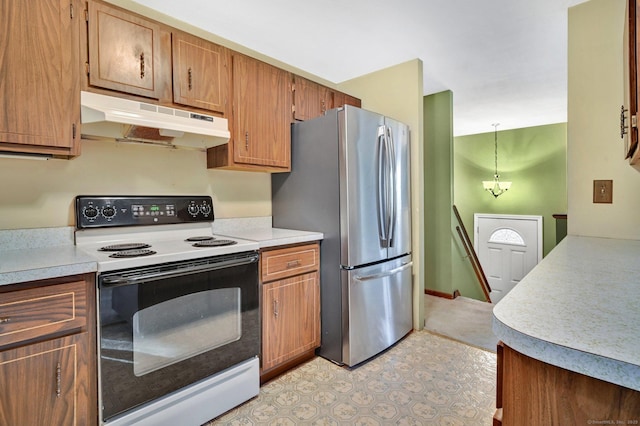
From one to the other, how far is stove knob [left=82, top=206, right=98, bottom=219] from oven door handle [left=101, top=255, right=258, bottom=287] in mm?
652

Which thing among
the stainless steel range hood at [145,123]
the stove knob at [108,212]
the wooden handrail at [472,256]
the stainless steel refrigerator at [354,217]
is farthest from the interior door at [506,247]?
the stove knob at [108,212]

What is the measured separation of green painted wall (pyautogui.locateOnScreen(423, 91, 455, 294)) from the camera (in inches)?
146

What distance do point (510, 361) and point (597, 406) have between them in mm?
139

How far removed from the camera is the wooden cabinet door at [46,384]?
1.14 meters

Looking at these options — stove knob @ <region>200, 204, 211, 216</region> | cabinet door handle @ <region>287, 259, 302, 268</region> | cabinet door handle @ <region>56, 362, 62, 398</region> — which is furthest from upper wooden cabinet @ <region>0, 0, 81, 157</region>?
cabinet door handle @ <region>287, 259, 302, 268</region>

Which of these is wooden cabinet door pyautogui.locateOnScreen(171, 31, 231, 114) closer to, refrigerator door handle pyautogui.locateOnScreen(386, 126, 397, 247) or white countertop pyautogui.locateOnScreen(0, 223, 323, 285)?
white countertop pyautogui.locateOnScreen(0, 223, 323, 285)

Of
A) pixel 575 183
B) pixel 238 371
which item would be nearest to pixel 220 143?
pixel 238 371

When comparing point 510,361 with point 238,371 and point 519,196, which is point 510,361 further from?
point 519,196

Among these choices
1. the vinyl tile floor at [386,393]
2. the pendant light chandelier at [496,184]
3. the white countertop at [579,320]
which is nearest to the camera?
the white countertop at [579,320]

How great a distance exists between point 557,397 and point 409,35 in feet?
8.06

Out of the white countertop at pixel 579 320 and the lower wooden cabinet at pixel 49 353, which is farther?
the lower wooden cabinet at pixel 49 353

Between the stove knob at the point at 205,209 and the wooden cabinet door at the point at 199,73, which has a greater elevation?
the wooden cabinet door at the point at 199,73

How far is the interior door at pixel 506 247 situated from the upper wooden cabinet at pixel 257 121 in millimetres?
5043

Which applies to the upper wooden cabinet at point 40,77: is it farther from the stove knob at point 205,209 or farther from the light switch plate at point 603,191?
the light switch plate at point 603,191
